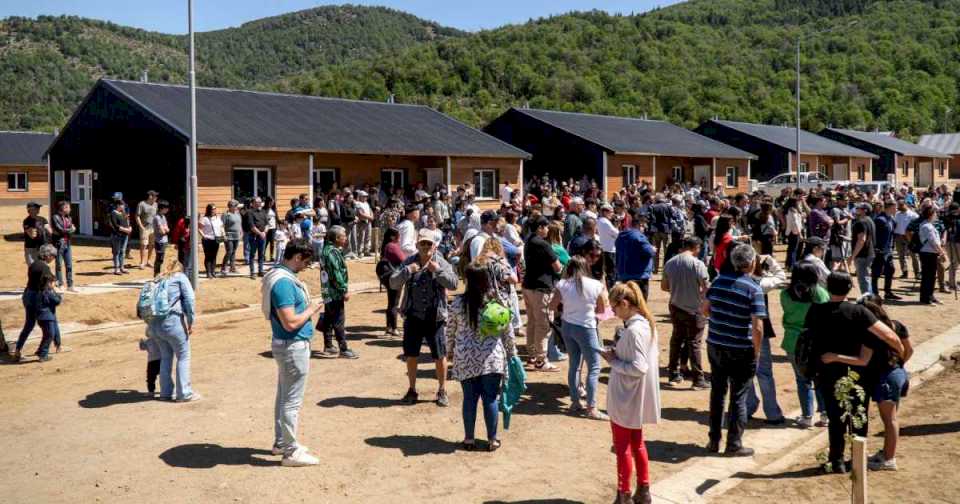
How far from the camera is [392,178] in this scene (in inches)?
1220

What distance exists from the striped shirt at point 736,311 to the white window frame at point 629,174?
30.5 metres

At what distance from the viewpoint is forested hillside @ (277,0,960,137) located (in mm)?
85375

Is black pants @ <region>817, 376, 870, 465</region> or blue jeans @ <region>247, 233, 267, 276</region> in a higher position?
blue jeans @ <region>247, 233, 267, 276</region>

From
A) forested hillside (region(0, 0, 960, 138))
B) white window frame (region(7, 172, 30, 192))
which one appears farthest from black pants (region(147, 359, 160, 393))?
forested hillside (region(0, 0, 960, 138))

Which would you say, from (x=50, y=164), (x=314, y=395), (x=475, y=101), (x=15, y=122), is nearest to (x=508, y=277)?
(x=314, y=395)

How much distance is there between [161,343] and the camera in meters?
9.63

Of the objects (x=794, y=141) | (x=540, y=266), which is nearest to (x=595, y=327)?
(x=540, y=266)

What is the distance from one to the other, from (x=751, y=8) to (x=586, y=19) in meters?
49.9

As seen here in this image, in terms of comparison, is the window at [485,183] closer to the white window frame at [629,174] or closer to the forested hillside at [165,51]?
the white window frame at [629,174]

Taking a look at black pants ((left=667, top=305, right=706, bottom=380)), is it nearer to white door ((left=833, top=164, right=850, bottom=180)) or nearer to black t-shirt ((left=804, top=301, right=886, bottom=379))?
black t-shirt ((left=804, top=301, right=886, bottom=379))

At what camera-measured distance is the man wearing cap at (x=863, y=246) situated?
51.0 feet

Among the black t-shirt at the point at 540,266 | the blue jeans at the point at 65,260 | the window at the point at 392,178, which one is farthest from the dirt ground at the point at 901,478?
the window at the point at 392,178

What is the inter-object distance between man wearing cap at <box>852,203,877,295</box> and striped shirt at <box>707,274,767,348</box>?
28.8 ft

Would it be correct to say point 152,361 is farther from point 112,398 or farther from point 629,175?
point 629,175
